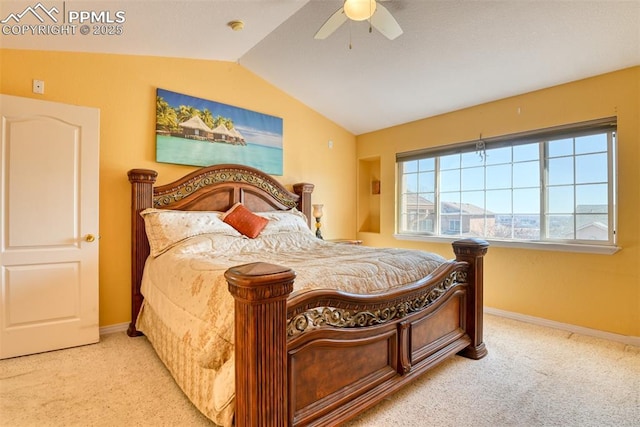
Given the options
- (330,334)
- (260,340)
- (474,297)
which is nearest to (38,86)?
(260,340)

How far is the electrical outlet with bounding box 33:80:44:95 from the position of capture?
270 cm

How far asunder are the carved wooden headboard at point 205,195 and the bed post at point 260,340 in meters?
2.19

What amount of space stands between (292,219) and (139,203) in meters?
1.55

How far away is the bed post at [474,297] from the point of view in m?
2.53

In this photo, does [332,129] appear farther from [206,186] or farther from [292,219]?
[206,186]

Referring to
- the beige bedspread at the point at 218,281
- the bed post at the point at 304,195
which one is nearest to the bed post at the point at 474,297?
the beige bedspread at the point at 218,281

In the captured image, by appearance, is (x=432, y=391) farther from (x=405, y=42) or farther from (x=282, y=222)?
(x=405, y=42)

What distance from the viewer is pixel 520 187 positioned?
357 centimetres

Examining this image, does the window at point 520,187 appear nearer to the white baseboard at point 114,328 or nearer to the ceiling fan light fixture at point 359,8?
the ceiling fan light fixture at point 359,8

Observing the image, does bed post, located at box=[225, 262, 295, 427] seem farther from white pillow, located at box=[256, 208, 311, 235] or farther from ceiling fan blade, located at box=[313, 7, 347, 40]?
white pillow, located at box=[256, 208, 311, 235]

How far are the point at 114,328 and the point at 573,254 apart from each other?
4431 millimetres

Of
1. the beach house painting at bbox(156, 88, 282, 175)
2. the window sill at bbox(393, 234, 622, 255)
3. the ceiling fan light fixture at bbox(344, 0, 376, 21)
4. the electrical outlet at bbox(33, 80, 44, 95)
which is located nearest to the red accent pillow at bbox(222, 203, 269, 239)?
the beach house painting at bbox(156, 88, 282, 175)

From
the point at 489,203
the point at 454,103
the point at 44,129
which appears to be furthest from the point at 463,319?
the point at 44,129

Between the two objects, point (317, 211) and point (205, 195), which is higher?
point (205, 195)
